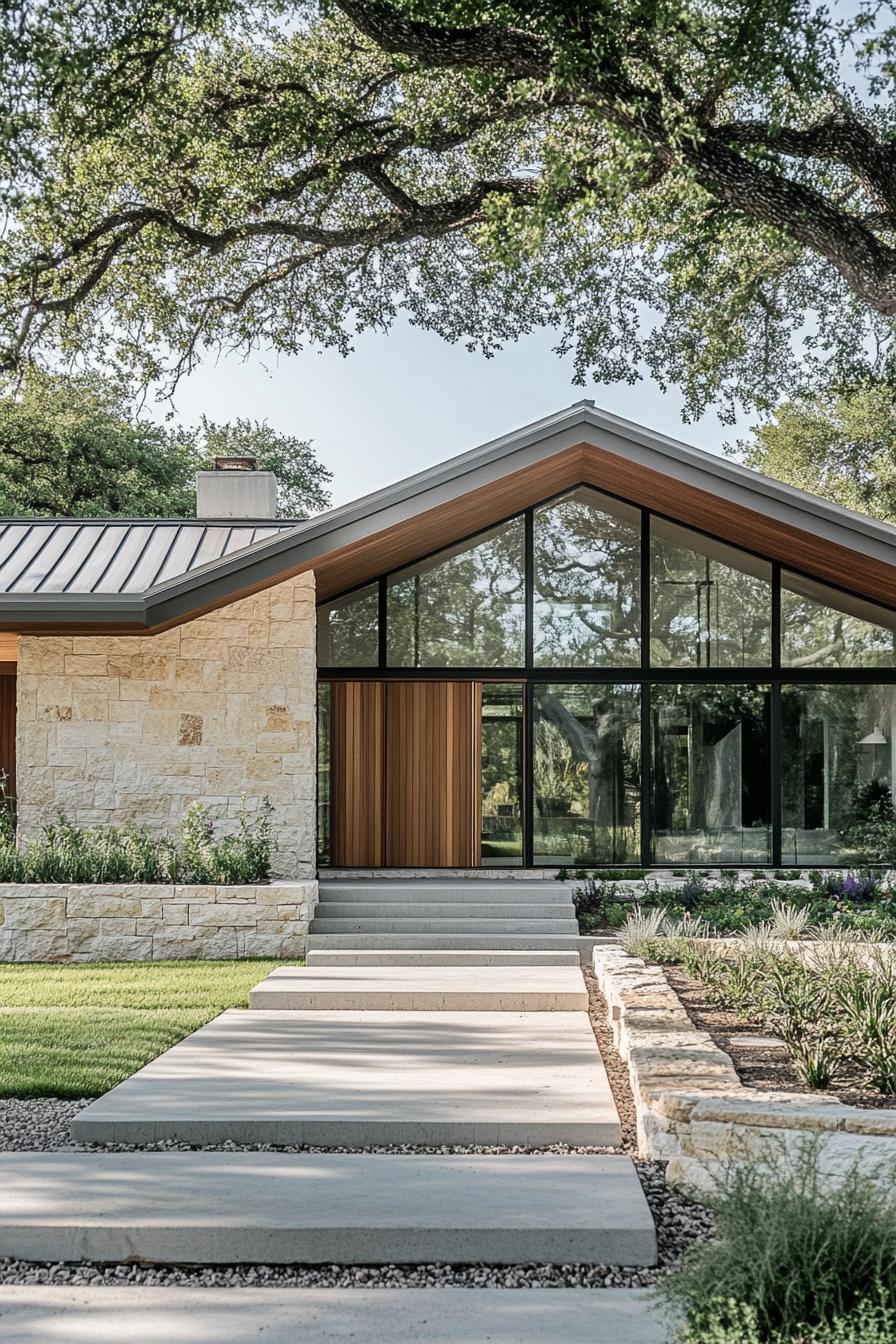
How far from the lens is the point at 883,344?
54.3ft

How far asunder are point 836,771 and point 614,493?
147 inches

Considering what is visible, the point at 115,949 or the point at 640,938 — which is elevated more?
the point at 640,938

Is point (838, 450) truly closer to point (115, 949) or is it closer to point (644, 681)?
point (644, 681)

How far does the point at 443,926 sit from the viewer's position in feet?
32.4

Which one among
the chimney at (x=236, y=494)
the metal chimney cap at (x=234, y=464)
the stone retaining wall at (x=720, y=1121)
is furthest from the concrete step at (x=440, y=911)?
the metal chimney cap at (x=234, y=464)

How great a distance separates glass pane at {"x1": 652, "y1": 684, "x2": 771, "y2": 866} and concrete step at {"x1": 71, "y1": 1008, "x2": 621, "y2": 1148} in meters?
4.98

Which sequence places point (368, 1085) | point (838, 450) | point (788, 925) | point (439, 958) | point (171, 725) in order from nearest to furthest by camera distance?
1. point (368, 1085)
2. point (788, 925)
3. point (439, 958)
4. point (171, 725)
5. point (838, 450)

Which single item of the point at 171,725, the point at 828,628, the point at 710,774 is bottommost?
the point at 710,774

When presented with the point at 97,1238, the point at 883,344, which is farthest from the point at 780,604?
the point at 97,1238

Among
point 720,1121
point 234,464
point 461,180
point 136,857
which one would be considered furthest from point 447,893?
point 461,180

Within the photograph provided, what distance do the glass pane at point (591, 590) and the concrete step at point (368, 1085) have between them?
5.47 metres

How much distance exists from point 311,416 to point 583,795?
20425 mm

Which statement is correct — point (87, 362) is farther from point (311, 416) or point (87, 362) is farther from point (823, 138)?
point (311, 416)

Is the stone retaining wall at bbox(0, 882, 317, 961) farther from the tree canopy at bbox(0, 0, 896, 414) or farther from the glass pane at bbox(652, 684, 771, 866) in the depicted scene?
the tree canopy at bbox(0, 0, 896, 414)
